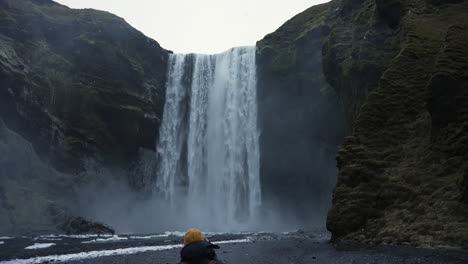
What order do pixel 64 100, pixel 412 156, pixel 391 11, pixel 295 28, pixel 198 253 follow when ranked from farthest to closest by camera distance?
pixel 295 28
pixel 64 100
pixel 391 11
pixel 412 156
pixel 198 253

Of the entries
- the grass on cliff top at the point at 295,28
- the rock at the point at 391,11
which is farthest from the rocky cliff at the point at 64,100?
the rock at the point at 391,11

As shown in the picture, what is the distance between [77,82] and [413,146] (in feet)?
135

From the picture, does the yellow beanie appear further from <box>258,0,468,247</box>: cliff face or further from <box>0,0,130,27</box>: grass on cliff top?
<box>0,0,130,27</box>: grass on cliff top

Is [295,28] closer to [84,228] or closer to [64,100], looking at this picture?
[64,100]

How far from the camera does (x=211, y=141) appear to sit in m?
53.7

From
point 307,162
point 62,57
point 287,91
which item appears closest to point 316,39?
point 287,91

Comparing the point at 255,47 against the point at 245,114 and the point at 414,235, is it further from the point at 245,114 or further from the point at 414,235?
the point at 414,235

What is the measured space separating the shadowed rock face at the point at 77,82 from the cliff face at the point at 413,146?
33.2 m

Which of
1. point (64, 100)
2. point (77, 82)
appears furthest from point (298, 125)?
point (64, 100)

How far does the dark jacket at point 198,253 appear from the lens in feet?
20.0

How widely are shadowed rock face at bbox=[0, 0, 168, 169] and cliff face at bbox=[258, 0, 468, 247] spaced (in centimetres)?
3322

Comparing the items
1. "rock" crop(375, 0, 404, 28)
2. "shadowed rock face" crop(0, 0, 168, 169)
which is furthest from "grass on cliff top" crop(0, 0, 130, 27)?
"rock" crop(375, 0, 404, 28)

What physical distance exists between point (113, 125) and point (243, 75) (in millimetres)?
18528

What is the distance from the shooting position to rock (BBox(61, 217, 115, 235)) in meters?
34.1
